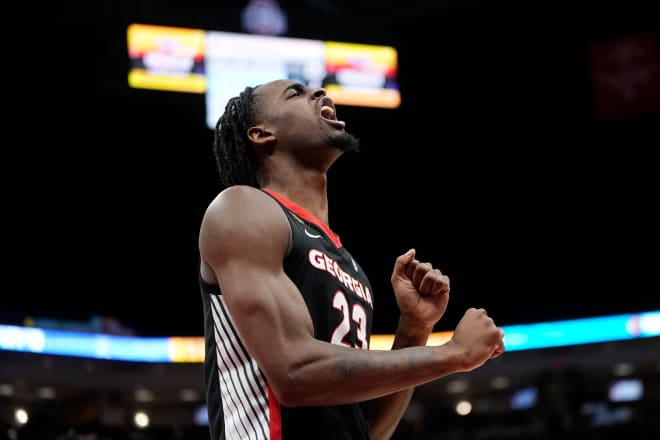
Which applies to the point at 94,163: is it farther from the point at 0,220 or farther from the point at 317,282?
the point at 317,282

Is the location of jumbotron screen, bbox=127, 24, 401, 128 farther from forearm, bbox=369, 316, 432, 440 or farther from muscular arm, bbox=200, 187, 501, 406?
muscular arm, bbox=200, 187, 501, 406

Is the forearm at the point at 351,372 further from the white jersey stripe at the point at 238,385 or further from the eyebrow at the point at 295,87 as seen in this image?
the eyebrow at the point at 295,87

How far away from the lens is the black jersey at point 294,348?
7.55 feet

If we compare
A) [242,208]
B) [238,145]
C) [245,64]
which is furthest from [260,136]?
[245,64]

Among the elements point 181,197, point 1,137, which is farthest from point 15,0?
point 181,197

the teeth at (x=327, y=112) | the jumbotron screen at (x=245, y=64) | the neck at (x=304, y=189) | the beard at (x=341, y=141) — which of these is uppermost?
the jumbotron screen at (x=245, y=64)

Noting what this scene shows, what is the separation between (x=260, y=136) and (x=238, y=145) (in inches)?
3.8

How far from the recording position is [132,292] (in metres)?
16.2

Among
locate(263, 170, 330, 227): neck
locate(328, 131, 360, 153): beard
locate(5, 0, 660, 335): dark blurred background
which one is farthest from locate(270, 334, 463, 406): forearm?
locate(5, 0, 660, 335): dark blurred background

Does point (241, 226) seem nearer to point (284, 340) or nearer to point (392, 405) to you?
point (284, 340)

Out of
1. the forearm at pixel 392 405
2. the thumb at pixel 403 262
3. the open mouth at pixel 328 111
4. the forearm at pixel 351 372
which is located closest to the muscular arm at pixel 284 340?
the forearm at pixel 351 372

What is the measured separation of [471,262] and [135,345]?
21.1 ft

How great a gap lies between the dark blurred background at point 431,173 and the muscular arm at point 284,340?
11943 mm

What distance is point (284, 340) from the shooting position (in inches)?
85.7
